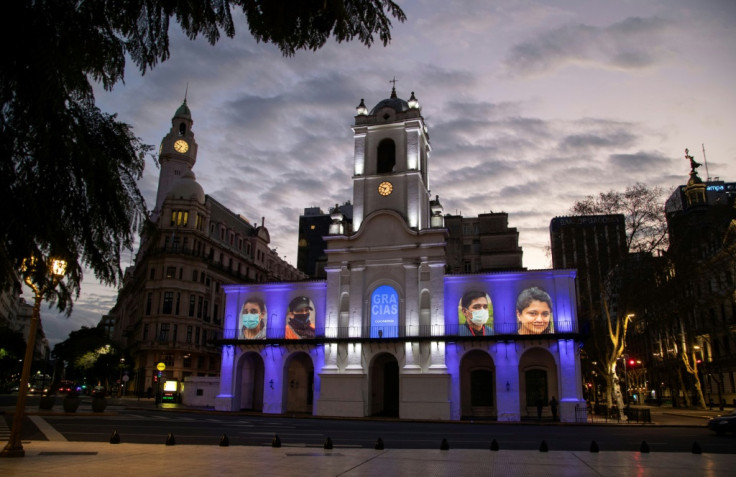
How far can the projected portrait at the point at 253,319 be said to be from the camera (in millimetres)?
43469

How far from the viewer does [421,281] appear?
40.1 m

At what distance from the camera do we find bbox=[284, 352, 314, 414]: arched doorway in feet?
145

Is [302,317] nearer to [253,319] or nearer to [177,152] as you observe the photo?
[253,319]

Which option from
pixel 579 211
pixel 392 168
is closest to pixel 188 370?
pixel 392 168

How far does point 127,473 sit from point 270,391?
3265 cm

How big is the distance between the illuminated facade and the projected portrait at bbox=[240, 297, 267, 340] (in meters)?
0.08

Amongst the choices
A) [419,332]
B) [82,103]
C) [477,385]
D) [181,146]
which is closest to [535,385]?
[477,385]

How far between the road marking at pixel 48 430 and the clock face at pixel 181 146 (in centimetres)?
5804

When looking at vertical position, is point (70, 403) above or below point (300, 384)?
below

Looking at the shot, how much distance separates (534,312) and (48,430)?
1153 inches

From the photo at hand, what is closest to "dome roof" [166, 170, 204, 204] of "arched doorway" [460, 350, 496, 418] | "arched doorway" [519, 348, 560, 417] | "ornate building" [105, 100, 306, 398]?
"ornate building" [105, 100, 306, 398]

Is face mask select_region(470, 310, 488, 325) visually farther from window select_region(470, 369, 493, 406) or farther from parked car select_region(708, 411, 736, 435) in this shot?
parked car select_region(708, 411, 736, 435)

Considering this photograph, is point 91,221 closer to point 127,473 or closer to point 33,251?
point 33,251

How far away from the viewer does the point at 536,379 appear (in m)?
39.1
